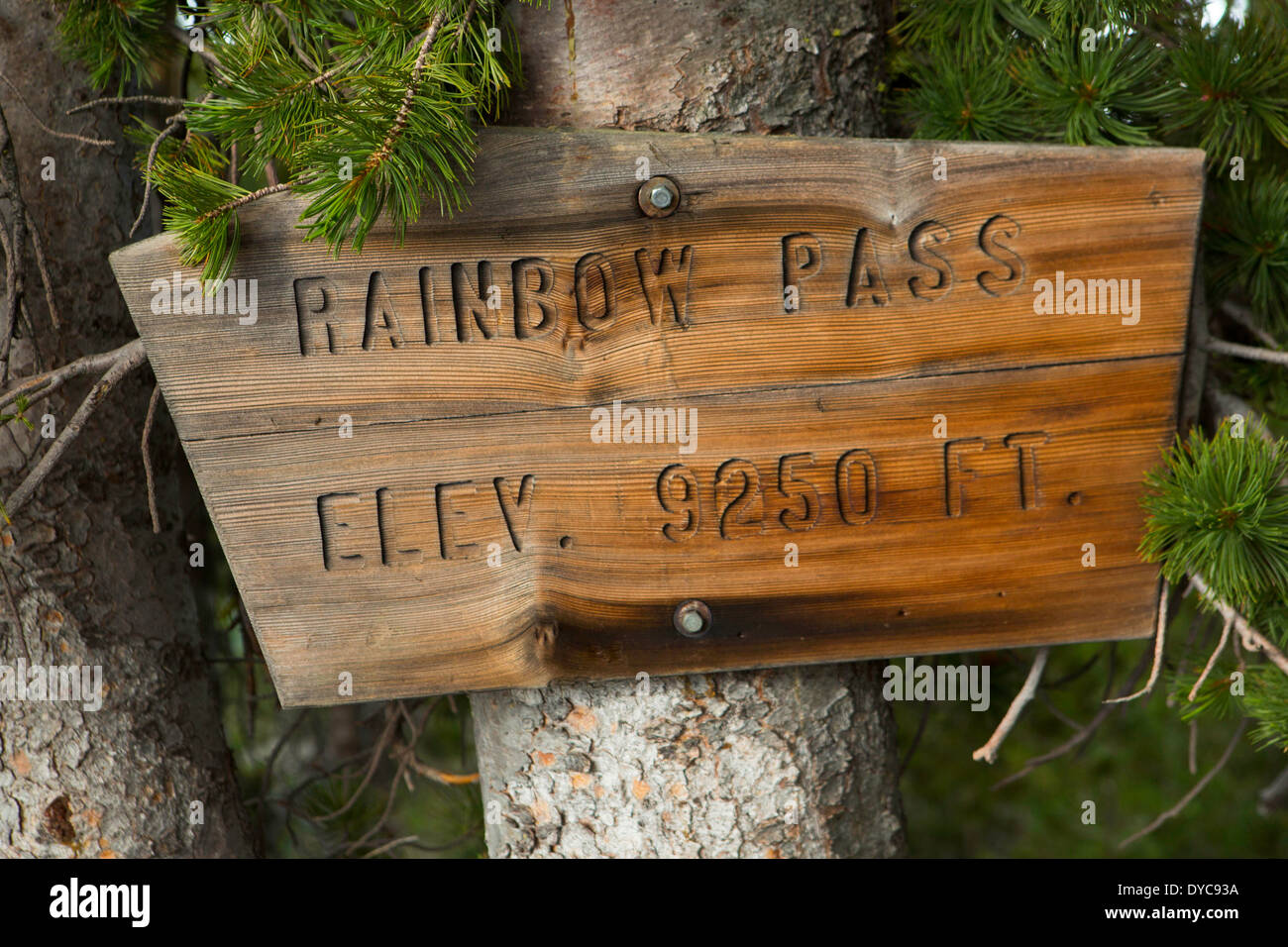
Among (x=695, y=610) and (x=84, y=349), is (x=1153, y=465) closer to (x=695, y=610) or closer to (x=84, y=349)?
(x=695, y=610)

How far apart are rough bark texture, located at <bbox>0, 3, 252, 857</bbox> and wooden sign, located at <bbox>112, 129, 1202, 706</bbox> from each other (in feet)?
1.08

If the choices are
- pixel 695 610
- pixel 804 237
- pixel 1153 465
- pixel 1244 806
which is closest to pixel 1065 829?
pixel 1244 806

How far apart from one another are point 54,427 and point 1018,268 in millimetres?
1381

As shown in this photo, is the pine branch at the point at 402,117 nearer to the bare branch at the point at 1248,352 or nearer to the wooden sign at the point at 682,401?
the wooden sign at the point at 682,401

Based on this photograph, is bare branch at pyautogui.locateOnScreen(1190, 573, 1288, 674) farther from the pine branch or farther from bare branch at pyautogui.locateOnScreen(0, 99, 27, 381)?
bare branch at pyautogui.locateOnScreen(0, 99, 27, 381)

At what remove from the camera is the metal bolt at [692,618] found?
1195mm

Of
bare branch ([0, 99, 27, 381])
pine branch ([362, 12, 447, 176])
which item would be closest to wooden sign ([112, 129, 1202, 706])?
pine branch ([362, 12, 447, 176])

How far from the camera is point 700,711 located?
124 centimetres

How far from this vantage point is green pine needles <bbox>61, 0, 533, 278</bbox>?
3.23 feet

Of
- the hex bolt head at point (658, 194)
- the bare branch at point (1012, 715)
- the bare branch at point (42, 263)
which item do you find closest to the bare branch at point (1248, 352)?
the bare branch at point (1012, 715)

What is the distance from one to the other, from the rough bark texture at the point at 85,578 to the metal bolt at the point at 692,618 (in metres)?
0.85

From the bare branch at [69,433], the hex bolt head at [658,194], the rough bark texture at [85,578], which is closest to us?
the hex bolt head at [658,194]

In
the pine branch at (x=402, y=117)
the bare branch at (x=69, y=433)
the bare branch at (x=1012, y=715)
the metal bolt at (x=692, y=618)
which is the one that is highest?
the pine branch at (x=402, y=117)

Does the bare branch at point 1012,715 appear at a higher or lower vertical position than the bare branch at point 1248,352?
lower
